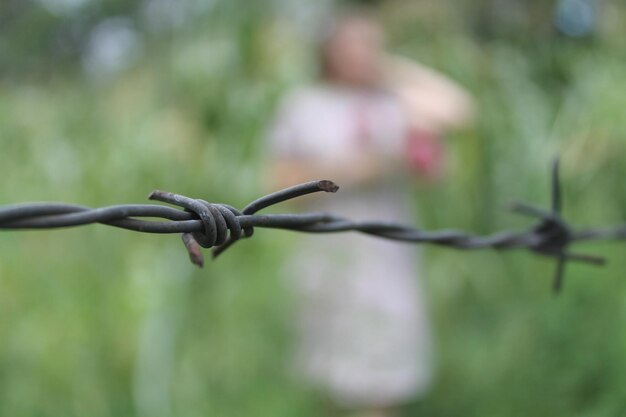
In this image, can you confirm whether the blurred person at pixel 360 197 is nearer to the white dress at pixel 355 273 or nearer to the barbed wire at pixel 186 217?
the white dress at pixel 355 273

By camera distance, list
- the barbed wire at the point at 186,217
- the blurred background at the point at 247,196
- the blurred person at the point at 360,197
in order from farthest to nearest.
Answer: the blurred background at the point at 247,196 → the blurred person at the point at 360,197 → the barbed wire at the point at 186,217

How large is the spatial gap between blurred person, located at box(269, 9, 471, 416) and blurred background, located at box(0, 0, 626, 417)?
117 millimetres

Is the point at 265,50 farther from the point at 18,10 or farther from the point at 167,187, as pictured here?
the point at 18,10

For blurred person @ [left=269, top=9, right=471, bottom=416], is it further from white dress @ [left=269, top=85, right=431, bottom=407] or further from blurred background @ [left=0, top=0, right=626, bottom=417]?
blurred background @ [left=0, top=0, right=626, bottom=417]

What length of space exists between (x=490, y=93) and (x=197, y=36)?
0.84 m

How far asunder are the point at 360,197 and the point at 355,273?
0.46 ft

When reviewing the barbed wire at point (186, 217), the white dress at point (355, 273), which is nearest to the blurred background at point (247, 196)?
the white dress at point (355, 273)

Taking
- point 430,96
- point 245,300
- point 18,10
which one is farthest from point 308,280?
point 18,10

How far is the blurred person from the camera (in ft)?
4.66

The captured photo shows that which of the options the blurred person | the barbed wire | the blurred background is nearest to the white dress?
the blurred person

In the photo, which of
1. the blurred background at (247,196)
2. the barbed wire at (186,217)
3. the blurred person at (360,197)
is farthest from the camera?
the blurred background at (247,196)

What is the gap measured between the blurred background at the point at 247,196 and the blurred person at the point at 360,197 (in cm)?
12

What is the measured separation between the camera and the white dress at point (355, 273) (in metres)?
1.43

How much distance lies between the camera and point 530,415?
4.76 feet
